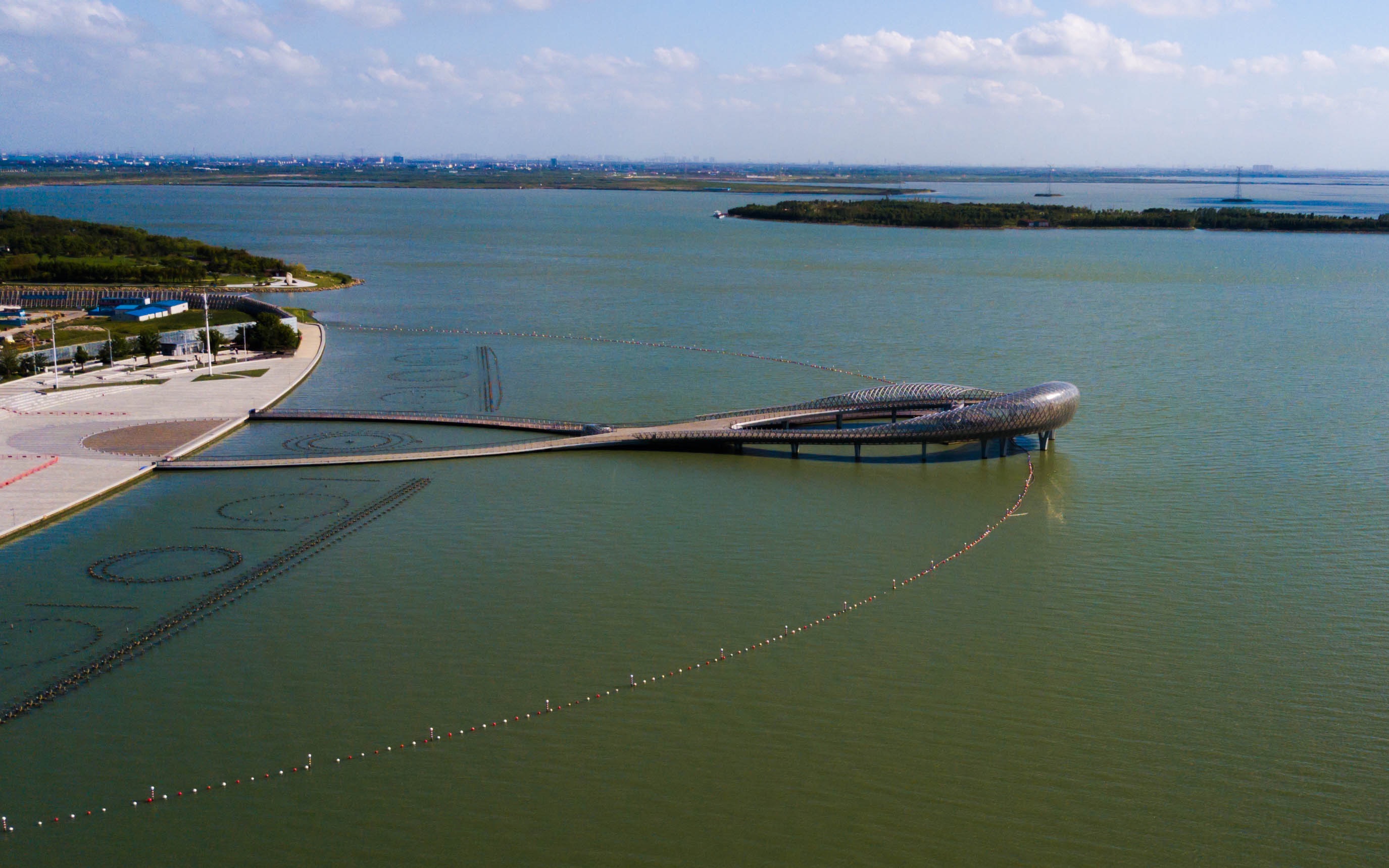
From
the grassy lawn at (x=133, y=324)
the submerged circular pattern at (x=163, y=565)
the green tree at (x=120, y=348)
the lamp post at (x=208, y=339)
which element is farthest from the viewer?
the grassy lawn at (x=133, y=324)

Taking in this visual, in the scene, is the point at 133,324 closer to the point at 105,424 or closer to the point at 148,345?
the point at 148,345

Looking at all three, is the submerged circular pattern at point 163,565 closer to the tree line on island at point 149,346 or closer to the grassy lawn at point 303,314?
the tree line on island at point 149,346

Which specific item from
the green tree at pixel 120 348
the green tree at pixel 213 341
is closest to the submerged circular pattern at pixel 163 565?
the green tree at pixel 120 348

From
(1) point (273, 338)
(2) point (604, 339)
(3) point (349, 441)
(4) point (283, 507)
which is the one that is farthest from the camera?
(2) point (604, 339)

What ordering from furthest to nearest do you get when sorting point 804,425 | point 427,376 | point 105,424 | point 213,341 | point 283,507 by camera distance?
point 213,341, point 427,376, point 804,425, point 105,424, point 283,507

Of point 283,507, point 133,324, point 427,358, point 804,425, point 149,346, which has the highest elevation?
A: point 133,324

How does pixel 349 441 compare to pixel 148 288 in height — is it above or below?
below

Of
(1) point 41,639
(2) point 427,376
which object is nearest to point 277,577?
(1) point 41,639
